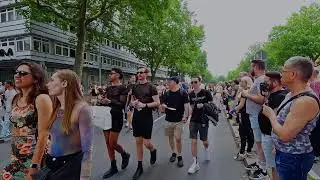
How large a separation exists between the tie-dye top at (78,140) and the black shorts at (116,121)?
445 centimetres

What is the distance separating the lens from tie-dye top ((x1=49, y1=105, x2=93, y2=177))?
11.8 ft

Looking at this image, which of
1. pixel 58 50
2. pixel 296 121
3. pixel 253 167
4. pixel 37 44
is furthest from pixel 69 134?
pixel 58 50

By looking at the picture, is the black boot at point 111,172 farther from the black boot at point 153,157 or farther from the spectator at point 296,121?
the spectator at point 296,121

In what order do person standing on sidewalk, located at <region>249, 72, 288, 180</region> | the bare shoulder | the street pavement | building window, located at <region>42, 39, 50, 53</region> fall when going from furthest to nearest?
building window, located at <region>42, 39, 50, 53</region> → the street pavement → person standing on sidewalk, located at <region>249, 72, 288, 180</region> → the bare shoulder

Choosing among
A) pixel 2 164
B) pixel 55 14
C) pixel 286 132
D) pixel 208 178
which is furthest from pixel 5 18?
pixel 286 132

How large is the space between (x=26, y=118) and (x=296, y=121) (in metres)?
2.53

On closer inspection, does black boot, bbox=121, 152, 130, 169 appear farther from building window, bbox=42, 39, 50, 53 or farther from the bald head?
building window, bbox=42, 39, 50, 53

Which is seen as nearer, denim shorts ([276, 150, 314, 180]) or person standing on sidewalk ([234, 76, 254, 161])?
denim shorts ([276, 150, 314, 180])

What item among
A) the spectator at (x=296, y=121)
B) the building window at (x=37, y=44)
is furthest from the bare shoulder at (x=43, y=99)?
the building window at (x=37, y=44)

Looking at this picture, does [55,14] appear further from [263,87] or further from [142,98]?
[263,87]

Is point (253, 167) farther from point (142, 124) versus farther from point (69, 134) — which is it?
point (69, 134)

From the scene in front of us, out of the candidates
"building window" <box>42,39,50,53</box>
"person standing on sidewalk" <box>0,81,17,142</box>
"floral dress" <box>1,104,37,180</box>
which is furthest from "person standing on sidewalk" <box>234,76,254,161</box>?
"building window" <box>42,39,50,53</box>

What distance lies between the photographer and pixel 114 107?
27.3 ft

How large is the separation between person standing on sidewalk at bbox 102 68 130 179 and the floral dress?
394 cm
